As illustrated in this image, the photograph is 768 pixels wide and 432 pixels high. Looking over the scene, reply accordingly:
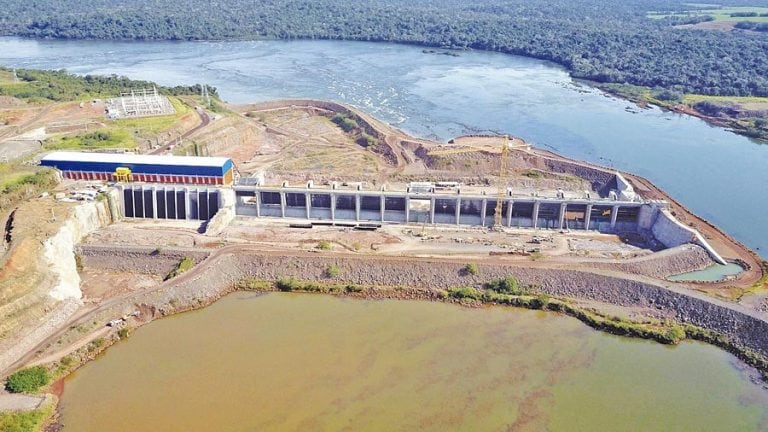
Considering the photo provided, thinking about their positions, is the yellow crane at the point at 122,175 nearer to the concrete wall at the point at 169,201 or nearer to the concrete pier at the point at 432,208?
the concrete wall at the point at 169,201

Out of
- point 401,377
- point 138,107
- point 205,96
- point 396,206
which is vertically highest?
point 138,107

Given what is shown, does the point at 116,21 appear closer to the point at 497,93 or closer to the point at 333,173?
the point at 497,93

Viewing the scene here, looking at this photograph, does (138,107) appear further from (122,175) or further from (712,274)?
(712,274)

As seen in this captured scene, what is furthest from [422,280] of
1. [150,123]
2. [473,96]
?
[473,96]

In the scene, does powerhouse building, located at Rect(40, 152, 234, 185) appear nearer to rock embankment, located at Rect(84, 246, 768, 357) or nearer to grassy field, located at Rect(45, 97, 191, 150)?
grassy field, located at Rect(45, 97, 191, 150)

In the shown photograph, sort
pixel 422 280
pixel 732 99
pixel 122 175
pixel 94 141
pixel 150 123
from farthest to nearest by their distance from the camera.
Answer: pixel 732 99
pixel 150 123
pixel 94 141
pixel 122 175
pixel 422 280

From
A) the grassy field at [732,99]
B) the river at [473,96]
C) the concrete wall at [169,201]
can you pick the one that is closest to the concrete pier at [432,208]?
the concrete wall at [169,201]

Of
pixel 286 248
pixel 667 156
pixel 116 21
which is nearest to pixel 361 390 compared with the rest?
pixel 286 248

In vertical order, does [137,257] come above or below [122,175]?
below
